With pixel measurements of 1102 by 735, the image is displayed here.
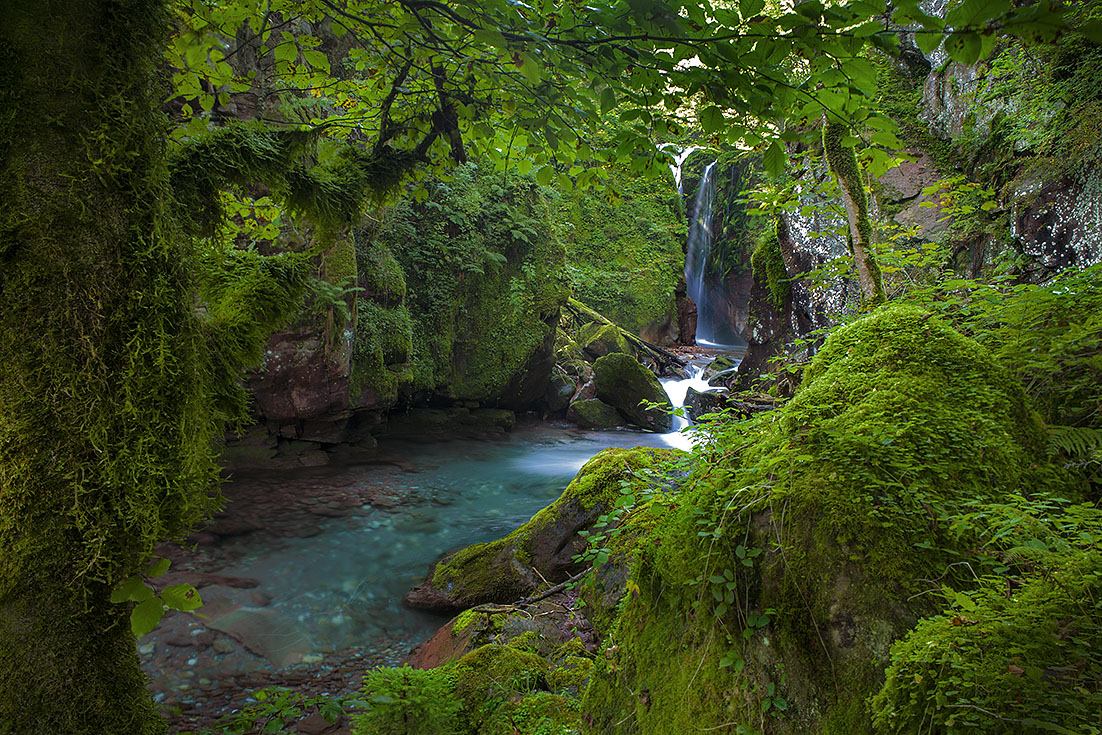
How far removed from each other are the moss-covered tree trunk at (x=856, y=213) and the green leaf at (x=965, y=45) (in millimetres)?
3063

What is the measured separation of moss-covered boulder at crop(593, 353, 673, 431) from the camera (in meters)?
14.5

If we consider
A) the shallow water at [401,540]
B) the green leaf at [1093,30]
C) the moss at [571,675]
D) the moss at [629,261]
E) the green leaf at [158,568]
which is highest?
the moss at [629,261]

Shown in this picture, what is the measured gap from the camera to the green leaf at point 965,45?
1.37 metres

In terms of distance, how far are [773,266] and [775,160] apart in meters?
9.82

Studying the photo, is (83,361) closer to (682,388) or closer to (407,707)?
(407,707)

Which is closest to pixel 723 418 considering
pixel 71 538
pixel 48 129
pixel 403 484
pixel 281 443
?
pixel 71 538

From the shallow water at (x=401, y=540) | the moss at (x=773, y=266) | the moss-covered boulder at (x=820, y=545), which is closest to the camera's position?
the moss-covered boulder at (x=820, y=545)

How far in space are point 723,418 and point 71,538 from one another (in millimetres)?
2729

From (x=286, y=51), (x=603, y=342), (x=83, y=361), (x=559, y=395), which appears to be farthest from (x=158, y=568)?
(x=603, y=342)

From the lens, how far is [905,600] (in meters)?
1.60

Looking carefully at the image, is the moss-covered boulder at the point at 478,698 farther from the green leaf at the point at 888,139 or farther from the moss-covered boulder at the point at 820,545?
the green leaf at the point at 888,139

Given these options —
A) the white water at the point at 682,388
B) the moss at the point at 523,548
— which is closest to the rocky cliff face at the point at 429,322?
the white water at the point at 682,388

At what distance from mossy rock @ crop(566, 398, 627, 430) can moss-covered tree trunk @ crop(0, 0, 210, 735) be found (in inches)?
517

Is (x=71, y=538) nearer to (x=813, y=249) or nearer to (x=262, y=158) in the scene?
(x=262, y=158)
